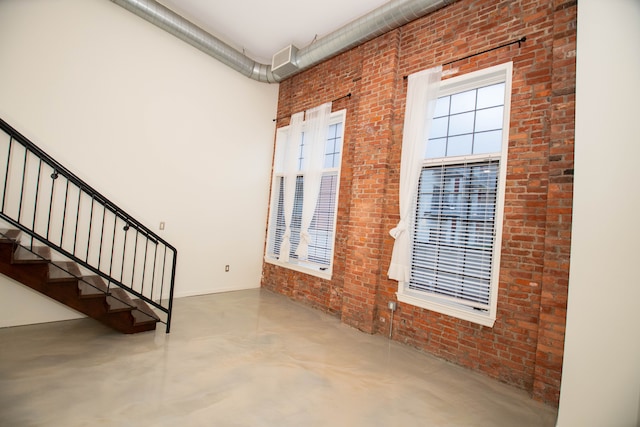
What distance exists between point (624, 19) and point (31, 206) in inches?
214

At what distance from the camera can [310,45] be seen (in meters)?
4.47

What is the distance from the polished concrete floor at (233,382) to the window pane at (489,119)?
2.69 metres

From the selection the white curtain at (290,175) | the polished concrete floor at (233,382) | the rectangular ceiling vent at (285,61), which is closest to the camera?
the polished concrete floor at (233,382)

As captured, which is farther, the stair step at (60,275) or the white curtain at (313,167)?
the white curtain at (313,167)

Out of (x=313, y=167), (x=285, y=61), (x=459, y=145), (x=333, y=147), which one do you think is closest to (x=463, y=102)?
(x=459, y=145)

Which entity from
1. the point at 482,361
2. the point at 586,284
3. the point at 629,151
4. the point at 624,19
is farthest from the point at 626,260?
the point at 482,361

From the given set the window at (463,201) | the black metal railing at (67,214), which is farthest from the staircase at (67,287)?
the window at (463,201)

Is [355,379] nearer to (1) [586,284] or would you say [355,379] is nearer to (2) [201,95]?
(1) [586,284]

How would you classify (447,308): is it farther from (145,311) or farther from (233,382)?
(145,311)

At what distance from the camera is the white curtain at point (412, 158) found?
3.40 meters

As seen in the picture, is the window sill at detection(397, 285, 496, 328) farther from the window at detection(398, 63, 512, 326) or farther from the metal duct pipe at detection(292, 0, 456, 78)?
the metal duct pipe at detection(292, 0, 456, 78)

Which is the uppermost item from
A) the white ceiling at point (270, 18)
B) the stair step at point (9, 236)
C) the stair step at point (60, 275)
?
the white ceiling at point (270, 18)

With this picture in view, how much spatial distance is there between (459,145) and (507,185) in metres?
0.74

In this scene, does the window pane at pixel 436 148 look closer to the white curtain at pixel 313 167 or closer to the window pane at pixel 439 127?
the window pane at pixel 439 127
